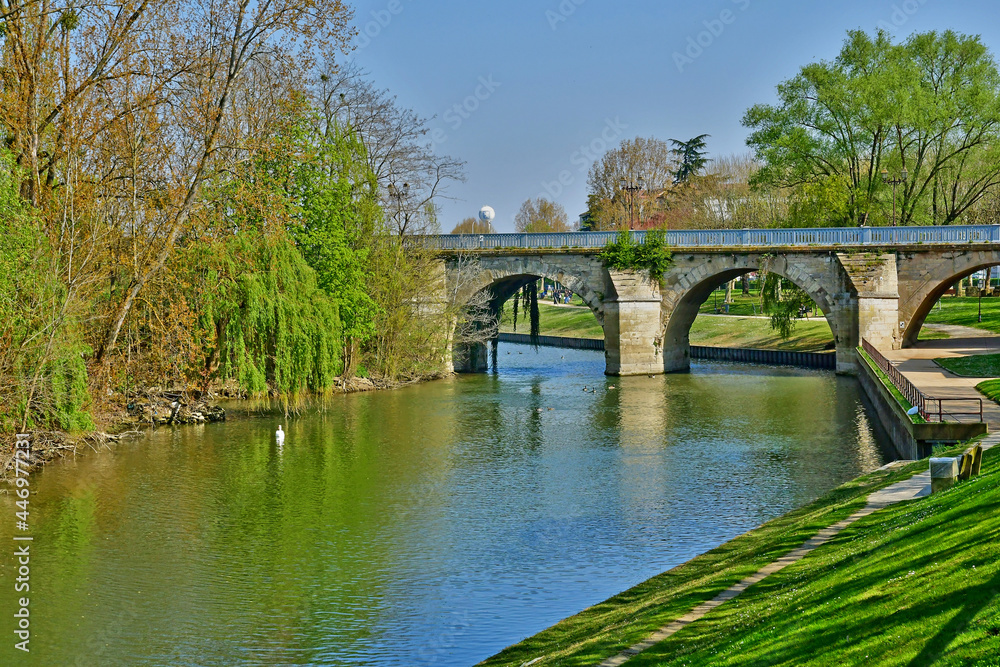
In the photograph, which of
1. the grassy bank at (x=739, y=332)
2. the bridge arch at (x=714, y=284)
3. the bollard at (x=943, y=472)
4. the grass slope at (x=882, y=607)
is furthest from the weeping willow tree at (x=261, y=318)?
the grassy bank at (x=739, y=332)

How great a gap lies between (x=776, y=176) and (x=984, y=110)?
10466mm

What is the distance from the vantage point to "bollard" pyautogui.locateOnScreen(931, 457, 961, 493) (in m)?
15.7

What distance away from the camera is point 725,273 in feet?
160

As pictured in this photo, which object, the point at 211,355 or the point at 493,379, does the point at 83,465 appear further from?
the point at 493,379

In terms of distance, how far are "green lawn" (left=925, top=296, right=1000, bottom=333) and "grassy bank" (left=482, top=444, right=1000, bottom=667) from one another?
38.6m

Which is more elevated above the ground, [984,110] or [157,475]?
[984,110]

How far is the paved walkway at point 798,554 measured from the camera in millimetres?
10672

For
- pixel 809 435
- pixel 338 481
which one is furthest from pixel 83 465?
pixel 809 435

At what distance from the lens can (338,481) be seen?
2414cm

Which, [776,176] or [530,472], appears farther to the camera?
[776,176]

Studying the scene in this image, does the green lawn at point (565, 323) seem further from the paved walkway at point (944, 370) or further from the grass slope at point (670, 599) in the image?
the grass slope at point (670, 599)

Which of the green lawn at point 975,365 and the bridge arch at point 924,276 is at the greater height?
the bridge arch at point 924,276

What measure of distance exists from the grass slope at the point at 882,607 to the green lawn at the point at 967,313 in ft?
136

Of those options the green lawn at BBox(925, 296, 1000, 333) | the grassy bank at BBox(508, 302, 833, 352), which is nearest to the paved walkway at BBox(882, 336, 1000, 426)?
the green lawn at BBox(925, 296, 1000, 333)
